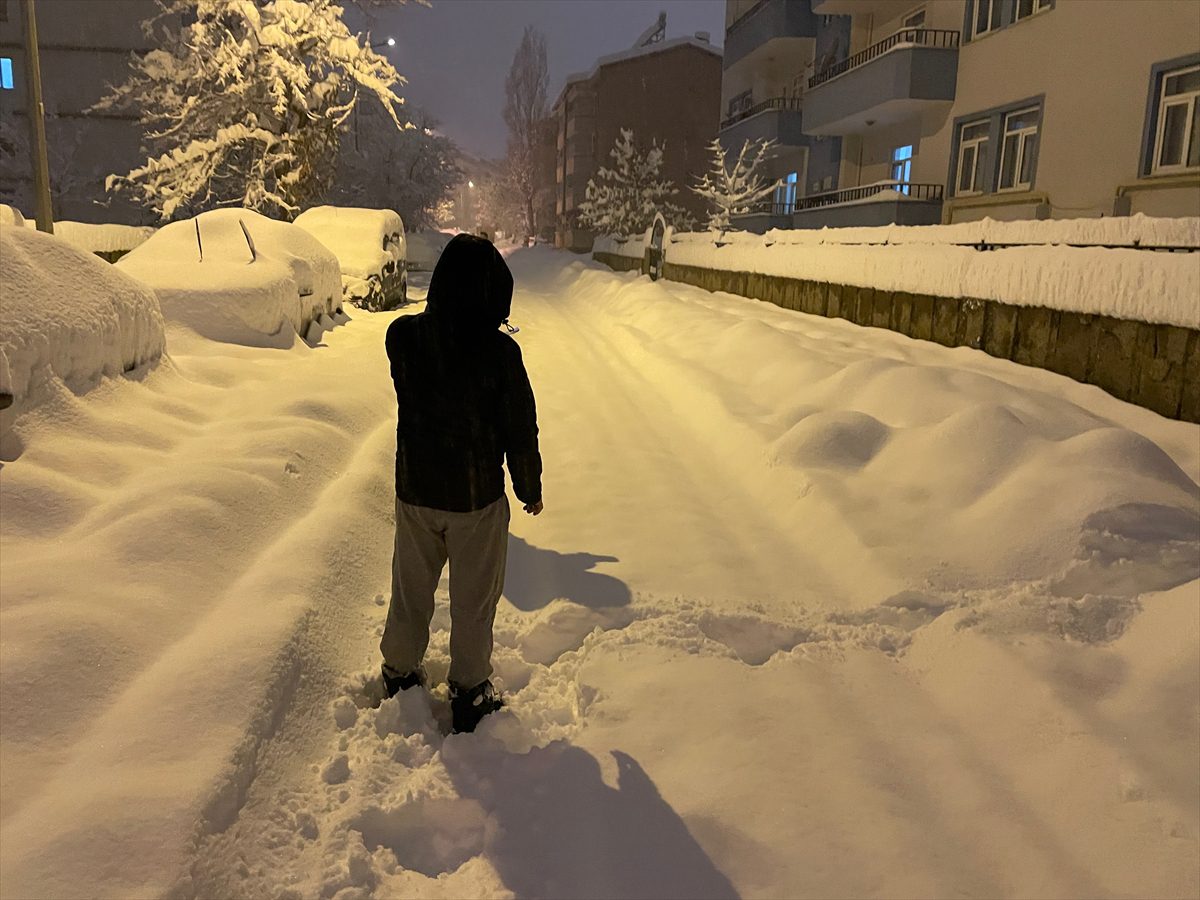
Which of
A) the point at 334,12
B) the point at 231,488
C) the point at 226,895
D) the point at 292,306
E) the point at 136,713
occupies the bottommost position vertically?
the point at 226,895

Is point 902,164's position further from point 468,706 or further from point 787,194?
point 468,706

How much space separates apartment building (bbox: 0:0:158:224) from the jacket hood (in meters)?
36.5

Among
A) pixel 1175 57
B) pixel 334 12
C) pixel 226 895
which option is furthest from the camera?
pixel 334 12

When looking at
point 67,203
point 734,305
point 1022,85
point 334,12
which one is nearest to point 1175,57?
point 1022,85

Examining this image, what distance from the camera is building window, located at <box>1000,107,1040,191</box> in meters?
14.7

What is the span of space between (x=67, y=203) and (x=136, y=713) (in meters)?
38.8

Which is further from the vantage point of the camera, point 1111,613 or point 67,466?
point 67,466

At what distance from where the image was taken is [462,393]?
114 inches

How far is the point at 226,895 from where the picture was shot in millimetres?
2174

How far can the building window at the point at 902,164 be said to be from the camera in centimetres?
1875

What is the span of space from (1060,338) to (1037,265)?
70cm

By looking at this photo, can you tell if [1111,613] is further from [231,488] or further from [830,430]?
[231,488]

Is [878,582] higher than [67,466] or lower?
lower

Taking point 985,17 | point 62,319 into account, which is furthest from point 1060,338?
point 985,17
